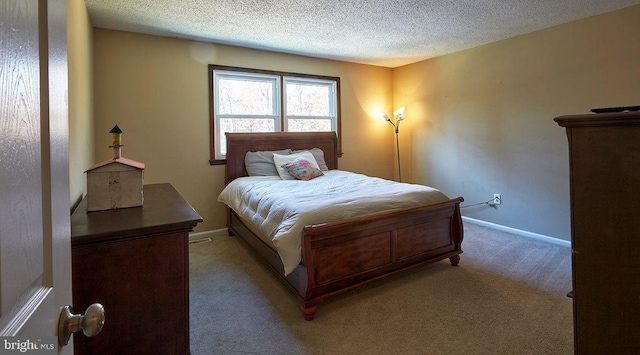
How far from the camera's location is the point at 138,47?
135 inches

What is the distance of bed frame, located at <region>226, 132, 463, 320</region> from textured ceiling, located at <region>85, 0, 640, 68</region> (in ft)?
6.03

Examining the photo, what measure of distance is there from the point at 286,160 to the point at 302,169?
0.32 metres

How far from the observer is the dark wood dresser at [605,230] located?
911 mm

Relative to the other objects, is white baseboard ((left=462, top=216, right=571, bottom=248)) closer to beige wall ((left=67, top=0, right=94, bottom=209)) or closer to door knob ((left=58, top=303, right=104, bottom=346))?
door knob ((left=58, top=303, right=104, bottom=346))

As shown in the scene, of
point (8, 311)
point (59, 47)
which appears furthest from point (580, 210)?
point (59, 47)

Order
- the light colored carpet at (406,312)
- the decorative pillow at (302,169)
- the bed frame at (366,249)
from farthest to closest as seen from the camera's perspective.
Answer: the decorative pillow at (302,169), the bed frame at (366,249), the light colored carpet at (406,312)

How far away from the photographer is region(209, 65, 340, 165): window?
394cm

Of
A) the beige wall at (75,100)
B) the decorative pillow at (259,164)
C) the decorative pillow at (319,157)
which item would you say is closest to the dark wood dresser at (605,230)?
the beige wall at (75,100)

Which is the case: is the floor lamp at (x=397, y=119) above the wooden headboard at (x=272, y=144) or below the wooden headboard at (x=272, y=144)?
above

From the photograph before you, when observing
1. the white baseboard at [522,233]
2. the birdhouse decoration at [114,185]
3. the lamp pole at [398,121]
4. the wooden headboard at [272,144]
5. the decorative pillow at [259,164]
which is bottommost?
the white baseboard at [522,233]

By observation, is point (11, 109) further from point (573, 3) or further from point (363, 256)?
point (573, 3)

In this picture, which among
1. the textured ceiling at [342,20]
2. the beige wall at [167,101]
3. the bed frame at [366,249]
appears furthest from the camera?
the beige wall at [167,101]

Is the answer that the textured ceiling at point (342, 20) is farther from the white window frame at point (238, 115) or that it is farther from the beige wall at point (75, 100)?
the beige wall at point (75, 100)

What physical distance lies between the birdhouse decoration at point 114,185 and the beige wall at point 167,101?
2.04 metres
